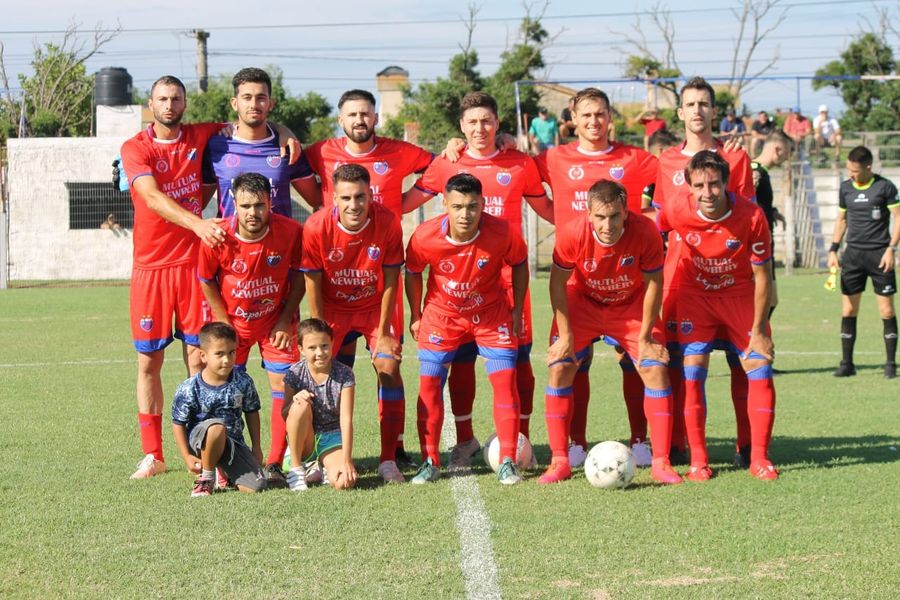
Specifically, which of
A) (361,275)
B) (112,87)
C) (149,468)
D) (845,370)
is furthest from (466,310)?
(112,87)

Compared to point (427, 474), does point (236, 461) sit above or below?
above

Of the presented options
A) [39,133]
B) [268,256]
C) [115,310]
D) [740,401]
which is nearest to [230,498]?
[268,256]

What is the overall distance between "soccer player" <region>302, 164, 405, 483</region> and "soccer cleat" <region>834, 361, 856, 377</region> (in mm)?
5491

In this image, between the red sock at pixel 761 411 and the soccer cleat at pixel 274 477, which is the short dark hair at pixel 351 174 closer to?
the soccer cleat at pixel 274 477

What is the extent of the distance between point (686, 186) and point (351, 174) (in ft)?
6.42

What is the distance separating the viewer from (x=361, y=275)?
21.4 ft

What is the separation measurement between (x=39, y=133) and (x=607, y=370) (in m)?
29.3

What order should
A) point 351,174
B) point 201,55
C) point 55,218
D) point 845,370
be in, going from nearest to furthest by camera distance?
point 351,174 < point 845,370 < point 55,218 < point 201,55

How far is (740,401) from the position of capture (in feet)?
23.1

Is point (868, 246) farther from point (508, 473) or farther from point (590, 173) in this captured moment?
point (508, 473)

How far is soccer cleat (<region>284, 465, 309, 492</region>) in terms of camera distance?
6.20 m

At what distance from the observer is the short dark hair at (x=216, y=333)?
6.23 m

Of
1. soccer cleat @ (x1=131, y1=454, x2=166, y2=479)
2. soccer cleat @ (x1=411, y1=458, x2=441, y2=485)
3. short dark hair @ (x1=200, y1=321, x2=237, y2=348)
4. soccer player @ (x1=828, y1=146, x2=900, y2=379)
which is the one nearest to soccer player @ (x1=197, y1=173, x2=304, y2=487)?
short dark hair @ (x1=200, y1=321, x2=237, y2=348)

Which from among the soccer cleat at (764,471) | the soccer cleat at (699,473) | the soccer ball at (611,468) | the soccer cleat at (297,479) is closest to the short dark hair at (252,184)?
the soccer cleat at (297,479)
